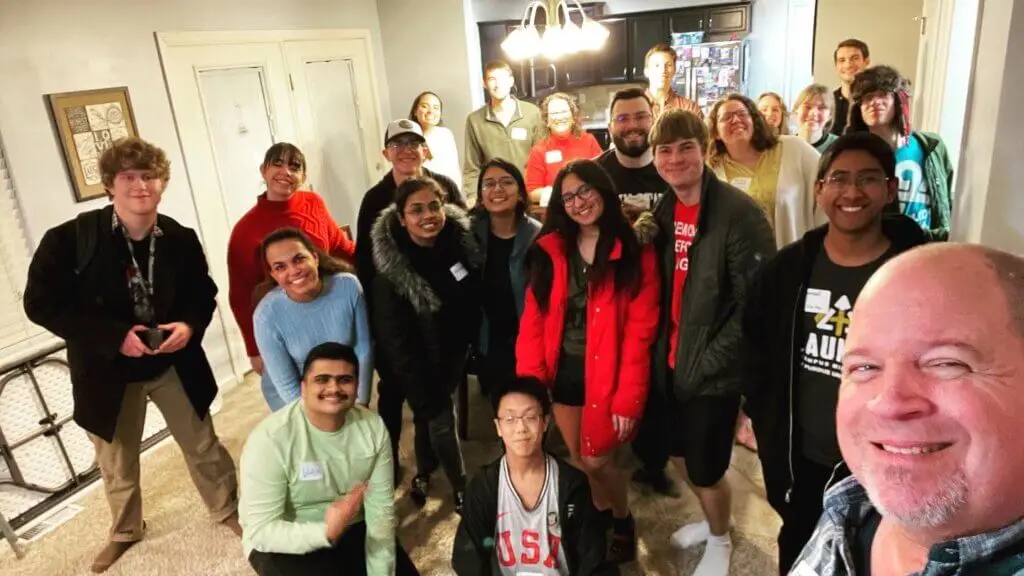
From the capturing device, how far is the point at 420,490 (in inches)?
97.2

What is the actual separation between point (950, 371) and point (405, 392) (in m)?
1.80

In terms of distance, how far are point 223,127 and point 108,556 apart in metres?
2.37

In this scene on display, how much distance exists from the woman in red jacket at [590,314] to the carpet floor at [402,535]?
1.50ft

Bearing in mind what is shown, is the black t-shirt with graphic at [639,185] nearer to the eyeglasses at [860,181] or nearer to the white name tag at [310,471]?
the eyeglasses at [860,181]

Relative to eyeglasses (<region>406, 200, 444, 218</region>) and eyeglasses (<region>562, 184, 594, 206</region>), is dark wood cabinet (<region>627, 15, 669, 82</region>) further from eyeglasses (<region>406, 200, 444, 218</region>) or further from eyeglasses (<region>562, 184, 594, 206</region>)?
eyeglasses (<region>562, 184, 594, 206</region>)

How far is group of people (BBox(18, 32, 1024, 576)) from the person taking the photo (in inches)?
58.8

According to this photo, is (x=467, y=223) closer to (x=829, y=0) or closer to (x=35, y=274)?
(x=35, y=274)

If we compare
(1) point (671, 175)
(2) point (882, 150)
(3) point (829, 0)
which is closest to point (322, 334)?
(1) point (671, 175)

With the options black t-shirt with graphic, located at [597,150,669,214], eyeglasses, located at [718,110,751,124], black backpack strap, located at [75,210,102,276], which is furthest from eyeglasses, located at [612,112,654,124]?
black backpack strap, located at [75,210,102,276]

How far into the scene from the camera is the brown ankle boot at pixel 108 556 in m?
2.24

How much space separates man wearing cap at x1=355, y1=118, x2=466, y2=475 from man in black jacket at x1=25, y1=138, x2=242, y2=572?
21.9 inches

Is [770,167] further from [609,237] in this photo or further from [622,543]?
[622,543]

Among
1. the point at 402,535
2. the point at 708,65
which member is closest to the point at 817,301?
the point at 402,535

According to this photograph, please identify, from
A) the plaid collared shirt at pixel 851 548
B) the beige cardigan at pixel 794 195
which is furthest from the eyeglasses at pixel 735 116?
Result: the plaid collared shirt at pixel 851 548
